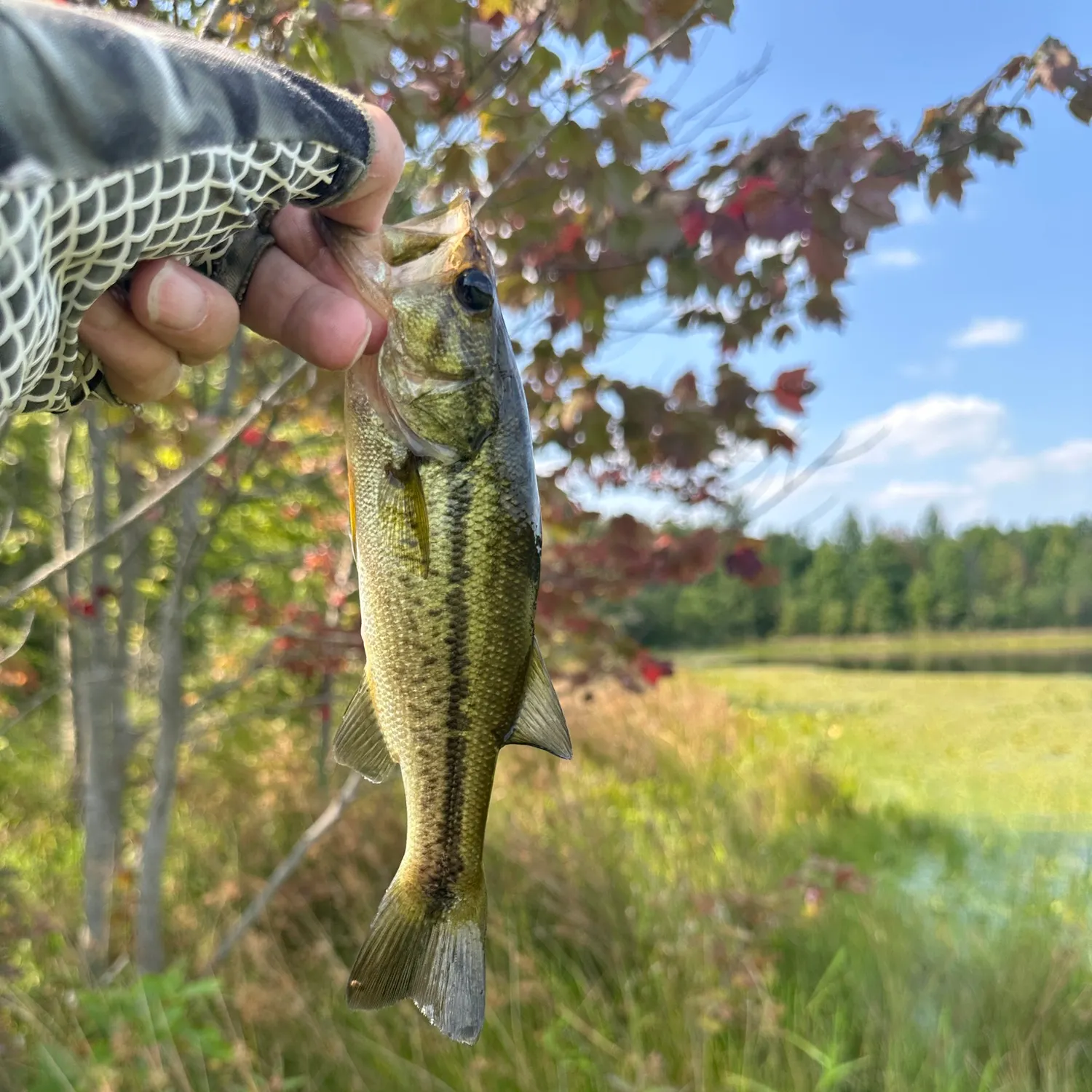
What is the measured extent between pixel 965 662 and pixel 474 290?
3565 cm

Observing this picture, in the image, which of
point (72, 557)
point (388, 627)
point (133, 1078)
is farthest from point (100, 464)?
point (388, 627)

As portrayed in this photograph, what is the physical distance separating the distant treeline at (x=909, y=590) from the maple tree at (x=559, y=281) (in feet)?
101

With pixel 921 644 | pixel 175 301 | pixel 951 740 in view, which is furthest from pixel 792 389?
pixel 921 644

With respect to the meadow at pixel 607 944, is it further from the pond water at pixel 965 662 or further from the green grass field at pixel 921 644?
the green grass field at pixel 921 644

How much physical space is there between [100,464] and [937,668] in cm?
3150

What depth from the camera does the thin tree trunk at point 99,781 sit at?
4070 mm

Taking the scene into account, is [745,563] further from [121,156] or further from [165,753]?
[121,156]

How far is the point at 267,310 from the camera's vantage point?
159cm

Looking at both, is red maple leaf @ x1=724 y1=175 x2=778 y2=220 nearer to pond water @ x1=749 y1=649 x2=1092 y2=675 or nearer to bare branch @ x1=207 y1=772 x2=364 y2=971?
bare branch @ x1=207 y1=772 x2=364 y2=971

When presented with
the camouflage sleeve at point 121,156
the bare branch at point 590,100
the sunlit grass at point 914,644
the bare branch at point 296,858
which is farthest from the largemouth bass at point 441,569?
the sunlit grass at point 914,644

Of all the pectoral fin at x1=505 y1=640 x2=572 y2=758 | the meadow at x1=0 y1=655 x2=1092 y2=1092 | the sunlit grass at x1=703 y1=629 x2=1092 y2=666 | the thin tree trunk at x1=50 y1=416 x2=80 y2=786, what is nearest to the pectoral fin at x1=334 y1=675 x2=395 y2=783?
the pectoral fin at x1=505 y1=640 x2=572 y2=758

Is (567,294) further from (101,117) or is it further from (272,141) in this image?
(101,117)

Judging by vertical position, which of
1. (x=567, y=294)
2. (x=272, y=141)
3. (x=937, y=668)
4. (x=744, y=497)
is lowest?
(x=937, y=668)

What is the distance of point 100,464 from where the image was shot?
3775mm
